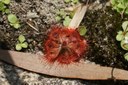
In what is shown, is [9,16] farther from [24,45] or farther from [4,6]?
[24,45]

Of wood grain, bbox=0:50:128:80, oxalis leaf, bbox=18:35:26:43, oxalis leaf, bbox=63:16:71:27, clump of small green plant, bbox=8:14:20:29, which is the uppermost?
clump of small green plant, bbox=8:14:20:29

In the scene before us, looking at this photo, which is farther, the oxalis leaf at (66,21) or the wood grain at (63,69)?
the oxalis leaf at (66,21)

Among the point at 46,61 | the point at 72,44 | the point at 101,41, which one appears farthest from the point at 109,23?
the point at 46,61

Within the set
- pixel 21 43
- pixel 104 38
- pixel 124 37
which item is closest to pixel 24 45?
pixel 21 43

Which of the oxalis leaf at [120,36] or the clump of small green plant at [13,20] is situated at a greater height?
the clump of small green plant at [13,20]

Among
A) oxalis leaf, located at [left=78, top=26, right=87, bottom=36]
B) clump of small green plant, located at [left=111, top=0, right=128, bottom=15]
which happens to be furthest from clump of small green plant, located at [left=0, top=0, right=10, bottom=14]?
clump of small green plant, located at [left=111, top=0, right=128, bottom=15]

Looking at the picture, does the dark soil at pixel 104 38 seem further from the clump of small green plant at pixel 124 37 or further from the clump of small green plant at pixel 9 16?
the clump of small green plant at pixel 9 16

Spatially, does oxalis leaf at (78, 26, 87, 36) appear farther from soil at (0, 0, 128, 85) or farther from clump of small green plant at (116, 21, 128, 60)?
clump of small green plant at (116, 21, 128, 60)

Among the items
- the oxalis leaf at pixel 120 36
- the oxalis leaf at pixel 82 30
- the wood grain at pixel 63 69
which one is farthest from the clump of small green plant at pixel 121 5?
the wood grain at pixel 63 69
